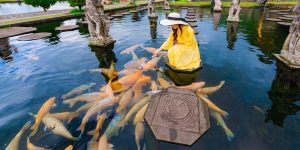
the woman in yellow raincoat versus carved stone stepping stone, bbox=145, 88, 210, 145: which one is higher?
the woman in yellow raincoat

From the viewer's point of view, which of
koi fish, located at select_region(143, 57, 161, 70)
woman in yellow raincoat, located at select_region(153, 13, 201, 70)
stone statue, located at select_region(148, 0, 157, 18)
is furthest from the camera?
stone statue, located at select_region(148, 0, 157, 18)

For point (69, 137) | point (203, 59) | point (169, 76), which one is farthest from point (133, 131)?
point (203, 59)

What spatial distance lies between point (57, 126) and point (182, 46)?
4.38 metres

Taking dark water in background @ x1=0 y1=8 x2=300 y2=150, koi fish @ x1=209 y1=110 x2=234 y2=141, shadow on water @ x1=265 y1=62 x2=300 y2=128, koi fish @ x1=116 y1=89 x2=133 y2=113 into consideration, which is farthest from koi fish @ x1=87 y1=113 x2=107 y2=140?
shadow on water @ x1=265 y1=62 x2=300 y2=128

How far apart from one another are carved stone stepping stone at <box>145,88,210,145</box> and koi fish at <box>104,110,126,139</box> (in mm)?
644

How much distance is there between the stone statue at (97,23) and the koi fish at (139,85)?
4.80m

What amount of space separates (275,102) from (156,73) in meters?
3.73

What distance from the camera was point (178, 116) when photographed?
4168 millimetres

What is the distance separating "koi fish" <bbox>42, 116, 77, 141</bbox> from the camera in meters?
3.87

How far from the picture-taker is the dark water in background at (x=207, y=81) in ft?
12.2

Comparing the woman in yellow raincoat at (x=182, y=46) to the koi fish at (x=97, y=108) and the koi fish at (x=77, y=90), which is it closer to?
the koi fish at (x=97, y=108)

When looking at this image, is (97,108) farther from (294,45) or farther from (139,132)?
(294,45)

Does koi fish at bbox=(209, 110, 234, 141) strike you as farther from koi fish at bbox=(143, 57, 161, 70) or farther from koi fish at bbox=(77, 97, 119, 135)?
koi fish at bbox=(143, 57, 161, 70)

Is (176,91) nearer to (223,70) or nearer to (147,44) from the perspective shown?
(223,70)
